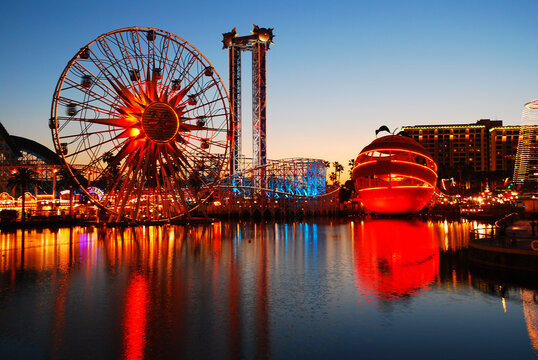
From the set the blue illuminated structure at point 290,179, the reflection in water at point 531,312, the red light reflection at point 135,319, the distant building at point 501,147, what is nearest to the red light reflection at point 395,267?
the reflection in water at point 531,312

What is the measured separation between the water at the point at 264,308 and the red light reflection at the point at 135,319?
1.0 inches

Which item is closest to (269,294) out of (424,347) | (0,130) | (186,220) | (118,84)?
(424,347)

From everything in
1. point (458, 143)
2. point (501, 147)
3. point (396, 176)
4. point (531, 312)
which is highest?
point (458, 143)

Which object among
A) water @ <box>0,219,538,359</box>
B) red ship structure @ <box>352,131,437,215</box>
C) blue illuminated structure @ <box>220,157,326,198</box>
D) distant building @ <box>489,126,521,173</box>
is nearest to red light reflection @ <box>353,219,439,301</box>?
water @ <box>0,219,538,359</box>

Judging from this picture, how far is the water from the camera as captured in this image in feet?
30.9

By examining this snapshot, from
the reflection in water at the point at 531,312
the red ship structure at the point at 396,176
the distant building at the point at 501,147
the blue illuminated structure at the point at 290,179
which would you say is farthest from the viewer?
the distant building at the point at 501,147

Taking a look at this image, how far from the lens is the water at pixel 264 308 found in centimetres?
941

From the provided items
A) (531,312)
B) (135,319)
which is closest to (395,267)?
(531,312)

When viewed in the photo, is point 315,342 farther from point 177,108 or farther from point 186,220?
point 186,220

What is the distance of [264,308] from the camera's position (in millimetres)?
12570

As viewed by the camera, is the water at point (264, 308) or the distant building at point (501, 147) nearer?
the water at point (264, 308)

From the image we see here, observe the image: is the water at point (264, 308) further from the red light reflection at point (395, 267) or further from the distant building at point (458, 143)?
the distant building at point (458, 143)

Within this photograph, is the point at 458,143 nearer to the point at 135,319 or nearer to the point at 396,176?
the point at 396,176

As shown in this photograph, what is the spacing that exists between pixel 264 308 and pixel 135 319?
10.0 feet
